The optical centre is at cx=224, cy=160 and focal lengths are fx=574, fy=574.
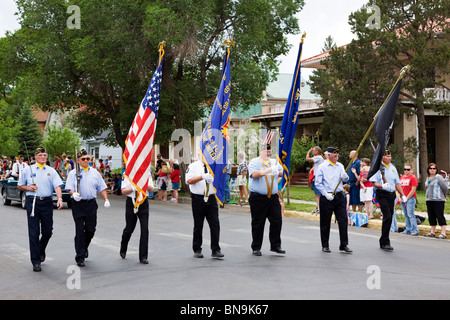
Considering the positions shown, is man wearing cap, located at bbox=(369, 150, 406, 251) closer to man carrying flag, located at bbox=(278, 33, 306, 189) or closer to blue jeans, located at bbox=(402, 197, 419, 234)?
man carrying flag, located at bbox=(278, 33, 306, 189)

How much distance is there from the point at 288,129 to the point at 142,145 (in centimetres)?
300

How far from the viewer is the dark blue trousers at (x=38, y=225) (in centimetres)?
918

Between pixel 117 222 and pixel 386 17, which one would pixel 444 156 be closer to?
pixel 386 17

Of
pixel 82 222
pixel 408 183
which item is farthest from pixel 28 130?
pixel 82 222

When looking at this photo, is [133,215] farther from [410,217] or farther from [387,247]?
[410,217]

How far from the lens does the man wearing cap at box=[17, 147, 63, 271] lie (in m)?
9.22

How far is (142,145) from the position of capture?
10492 millimetres

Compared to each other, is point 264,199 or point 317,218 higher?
point 264,199

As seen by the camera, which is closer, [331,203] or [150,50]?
[331,203]

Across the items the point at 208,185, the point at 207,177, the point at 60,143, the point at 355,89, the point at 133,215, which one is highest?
the point at 355,89

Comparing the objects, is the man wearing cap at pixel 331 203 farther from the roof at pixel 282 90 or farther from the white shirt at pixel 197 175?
the roof at pixel 282 90

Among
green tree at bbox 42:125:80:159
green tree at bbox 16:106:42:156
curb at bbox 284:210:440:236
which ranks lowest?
curb at bbox 284:210:440:236

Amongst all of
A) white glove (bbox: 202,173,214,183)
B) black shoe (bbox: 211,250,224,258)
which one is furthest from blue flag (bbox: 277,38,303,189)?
black shoe (bbox: 211,250,224,258)
